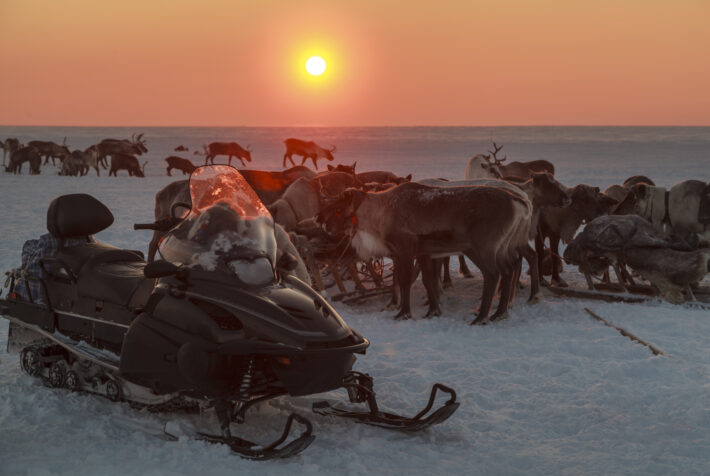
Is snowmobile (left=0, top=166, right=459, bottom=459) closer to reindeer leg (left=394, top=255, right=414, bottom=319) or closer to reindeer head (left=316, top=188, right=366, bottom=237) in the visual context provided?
reindeer leg (left=394, top=255, right=414, bottom=319)

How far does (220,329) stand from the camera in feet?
14.4

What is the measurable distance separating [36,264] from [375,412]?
9.14ft

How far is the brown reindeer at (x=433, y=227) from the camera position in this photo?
8547 millimetres

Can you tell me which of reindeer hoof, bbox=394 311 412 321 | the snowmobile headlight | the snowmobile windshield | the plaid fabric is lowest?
reindeer hoof, bbox=394 311 412 321

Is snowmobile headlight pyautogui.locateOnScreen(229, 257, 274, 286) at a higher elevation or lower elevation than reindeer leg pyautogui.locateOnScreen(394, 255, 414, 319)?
higher

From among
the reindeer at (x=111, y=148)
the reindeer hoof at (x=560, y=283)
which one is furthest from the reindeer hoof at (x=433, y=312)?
the reindeer at (x=111, y=148)

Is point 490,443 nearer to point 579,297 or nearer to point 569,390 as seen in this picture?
point 569,390

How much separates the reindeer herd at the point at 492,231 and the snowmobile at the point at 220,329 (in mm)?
3215

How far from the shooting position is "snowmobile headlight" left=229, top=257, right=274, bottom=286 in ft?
14.8

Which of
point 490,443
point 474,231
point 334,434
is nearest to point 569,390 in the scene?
point 490,443

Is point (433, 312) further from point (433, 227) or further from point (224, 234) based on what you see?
point (224, 234)

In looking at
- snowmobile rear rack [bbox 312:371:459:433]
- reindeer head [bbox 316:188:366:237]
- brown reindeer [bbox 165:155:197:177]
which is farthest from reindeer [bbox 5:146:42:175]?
snowmobile rear rack [bbox 312:371:459:433]

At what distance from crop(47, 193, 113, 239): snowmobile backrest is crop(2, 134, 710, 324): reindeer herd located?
2633 millimetres

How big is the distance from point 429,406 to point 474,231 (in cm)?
388
